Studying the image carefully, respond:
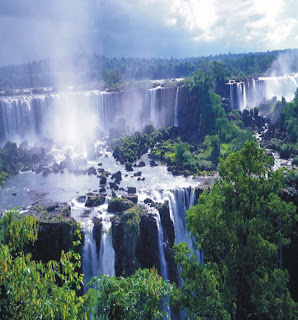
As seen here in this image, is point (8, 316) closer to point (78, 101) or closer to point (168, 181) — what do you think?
point (168, 181)

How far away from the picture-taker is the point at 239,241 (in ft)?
36.1

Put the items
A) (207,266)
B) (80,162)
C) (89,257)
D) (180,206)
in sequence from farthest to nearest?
(80,162) → (180,206) → (89,257) → (207,266)

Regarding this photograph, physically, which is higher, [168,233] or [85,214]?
[85,214]

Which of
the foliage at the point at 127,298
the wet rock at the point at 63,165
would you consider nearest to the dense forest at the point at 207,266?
the foliage at the point at 127,298

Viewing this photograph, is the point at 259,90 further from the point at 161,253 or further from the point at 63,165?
the point at 161,253

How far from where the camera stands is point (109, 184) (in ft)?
108

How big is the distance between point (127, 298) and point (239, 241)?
5.32 m

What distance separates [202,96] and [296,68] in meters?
66.9

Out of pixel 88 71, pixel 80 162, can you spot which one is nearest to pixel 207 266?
pixel 80 162

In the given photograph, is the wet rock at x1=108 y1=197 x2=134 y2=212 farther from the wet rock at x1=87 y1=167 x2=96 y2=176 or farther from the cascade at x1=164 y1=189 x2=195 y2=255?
the wet rock at x1=87 y1=167 x2=96 y2=176

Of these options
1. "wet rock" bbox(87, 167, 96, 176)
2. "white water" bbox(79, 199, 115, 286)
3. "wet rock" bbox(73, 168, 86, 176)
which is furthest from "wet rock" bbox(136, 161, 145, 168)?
"white water" bbox(79, 199, 115, 286)

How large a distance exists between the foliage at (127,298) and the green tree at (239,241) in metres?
2.78

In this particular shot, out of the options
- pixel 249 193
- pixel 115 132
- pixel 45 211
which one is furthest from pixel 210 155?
pixel 249 193

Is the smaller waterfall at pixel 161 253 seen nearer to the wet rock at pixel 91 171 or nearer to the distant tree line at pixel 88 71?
the wet rock at pixel 91 171
